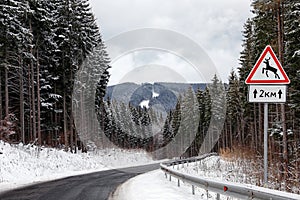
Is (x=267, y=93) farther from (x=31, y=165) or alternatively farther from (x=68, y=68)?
(x=68, y=68)

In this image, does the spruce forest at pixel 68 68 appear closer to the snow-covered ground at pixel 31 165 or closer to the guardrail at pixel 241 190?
the snow-covered ground at pixel 31 165

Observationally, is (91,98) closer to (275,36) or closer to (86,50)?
(86,50)

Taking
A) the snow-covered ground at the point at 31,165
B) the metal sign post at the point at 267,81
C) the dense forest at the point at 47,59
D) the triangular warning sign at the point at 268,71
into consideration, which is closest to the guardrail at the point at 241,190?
the metal sign post at the point at 267,81

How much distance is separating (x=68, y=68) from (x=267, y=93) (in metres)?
27.3

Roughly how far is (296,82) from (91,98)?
2884 cm

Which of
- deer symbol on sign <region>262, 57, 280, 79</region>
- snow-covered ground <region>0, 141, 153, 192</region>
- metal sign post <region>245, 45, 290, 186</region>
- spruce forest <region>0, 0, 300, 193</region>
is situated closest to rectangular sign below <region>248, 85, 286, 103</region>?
metal sign post <region>245, 45, 290, 186</region>

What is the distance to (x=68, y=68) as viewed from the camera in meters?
32.0

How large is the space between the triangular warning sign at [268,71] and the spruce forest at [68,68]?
3682mm

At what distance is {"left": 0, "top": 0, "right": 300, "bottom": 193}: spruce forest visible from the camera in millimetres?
18109

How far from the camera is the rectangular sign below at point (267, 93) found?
6859 mm

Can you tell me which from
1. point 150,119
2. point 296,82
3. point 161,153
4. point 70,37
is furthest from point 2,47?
point 150,119

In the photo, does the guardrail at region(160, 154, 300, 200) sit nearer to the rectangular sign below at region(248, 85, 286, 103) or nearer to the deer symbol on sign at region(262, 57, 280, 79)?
the rectangular sign below at region(248, 85, 286, 103)

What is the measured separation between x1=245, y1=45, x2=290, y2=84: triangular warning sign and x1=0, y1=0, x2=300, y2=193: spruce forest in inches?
145

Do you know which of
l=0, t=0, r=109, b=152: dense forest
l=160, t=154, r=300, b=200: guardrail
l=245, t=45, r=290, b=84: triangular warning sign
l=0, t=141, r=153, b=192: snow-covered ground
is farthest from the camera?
l=0, t=0, r=109, b=152: dense forest
